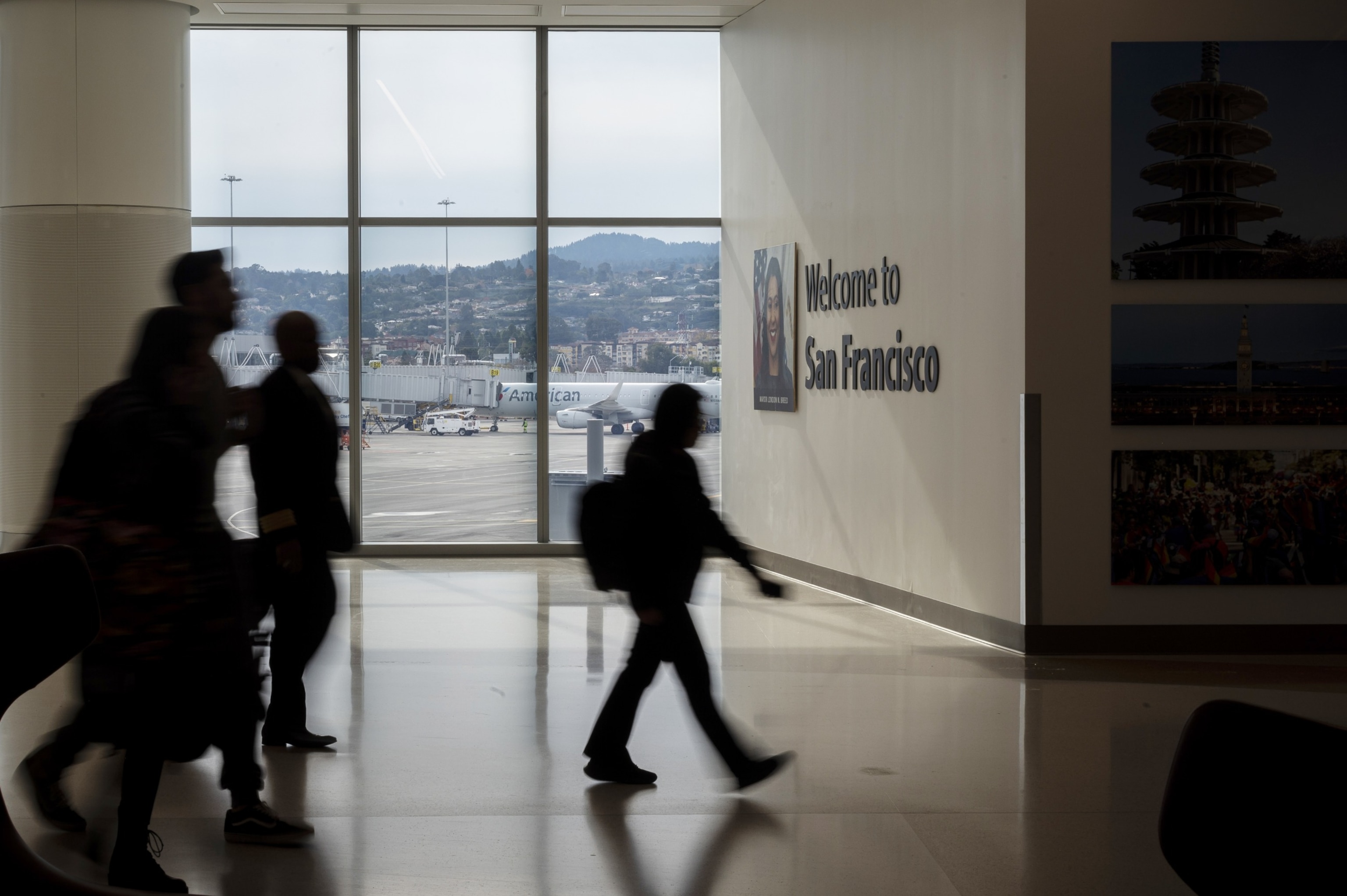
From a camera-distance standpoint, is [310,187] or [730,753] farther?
[310,187]

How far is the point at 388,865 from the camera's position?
11.6ft

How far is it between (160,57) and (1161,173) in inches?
308

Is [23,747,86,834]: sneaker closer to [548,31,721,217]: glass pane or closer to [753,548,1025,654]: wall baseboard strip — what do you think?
[753,548,1025,654]: wall baseboard strip

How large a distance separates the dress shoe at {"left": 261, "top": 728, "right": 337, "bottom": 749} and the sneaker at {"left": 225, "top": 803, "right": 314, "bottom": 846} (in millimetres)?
984

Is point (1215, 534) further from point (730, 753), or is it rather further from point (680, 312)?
point (680, 312)

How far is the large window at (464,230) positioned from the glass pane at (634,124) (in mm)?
18

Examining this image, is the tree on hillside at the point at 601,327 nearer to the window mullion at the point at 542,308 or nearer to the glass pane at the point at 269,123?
the window mullion at the point at 542,308

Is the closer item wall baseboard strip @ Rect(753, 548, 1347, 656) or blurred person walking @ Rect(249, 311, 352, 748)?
blurred person walking @ Rect(249, 311, 352, 748)

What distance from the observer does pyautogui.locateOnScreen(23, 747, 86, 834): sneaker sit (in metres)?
3.64

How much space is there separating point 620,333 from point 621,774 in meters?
7.34

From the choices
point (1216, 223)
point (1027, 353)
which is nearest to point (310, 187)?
point (1027, 353)

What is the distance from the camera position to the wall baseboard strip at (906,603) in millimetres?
6676

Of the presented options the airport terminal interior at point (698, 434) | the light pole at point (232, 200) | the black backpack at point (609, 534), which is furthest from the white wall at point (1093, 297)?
the light pole at point (232, 200)

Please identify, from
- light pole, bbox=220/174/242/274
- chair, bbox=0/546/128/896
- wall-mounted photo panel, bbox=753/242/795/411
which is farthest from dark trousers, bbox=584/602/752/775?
light pole, bbox=220/174/242/274
